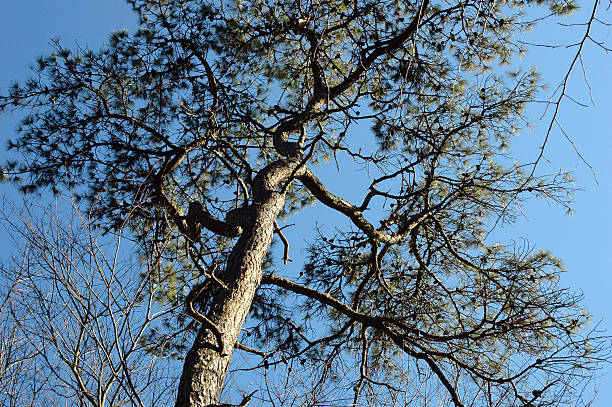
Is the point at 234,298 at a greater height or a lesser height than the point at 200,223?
lesser

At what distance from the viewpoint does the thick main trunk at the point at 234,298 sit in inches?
106

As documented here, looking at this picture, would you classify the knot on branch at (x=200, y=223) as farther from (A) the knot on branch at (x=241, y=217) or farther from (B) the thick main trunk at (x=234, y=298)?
(B) the thick main trunk at (x=234, y=298)

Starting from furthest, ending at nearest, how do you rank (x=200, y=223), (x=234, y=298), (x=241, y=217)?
1. (x=200, y=223)
2. (x=241, y=217)
3. (x=234, y=298)

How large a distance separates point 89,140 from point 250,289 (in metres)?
2.42

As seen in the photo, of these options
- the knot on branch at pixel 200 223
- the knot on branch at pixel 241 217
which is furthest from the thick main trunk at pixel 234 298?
the knot on branch at pixel 200 223

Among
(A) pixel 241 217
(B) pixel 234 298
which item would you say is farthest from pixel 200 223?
(B) pixel 234 298

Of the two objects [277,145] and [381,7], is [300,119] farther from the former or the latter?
[381,7]

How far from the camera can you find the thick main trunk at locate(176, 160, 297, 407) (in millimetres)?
2695

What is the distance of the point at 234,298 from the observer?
125 inches

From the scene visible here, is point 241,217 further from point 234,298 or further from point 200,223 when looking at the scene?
point 234,298

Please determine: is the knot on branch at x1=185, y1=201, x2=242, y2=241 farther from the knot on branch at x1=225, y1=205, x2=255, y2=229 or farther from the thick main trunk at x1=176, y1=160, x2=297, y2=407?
the thick main trunk at x1=176, y1=160, x2=297, y2=407

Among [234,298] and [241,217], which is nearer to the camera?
[234,298]

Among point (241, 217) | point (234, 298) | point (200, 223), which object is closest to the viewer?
point (234, 298)

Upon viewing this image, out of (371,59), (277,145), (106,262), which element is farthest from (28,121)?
(371,59)
